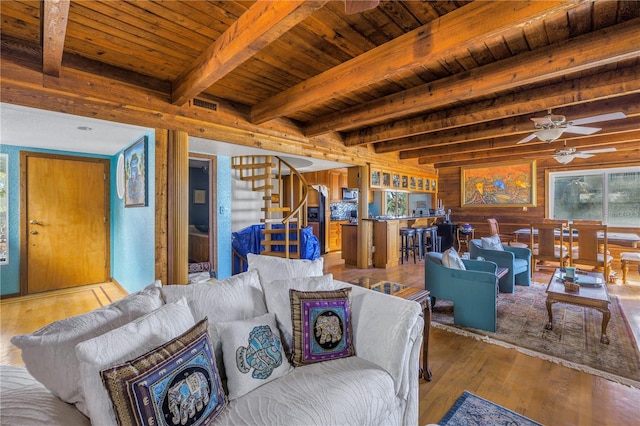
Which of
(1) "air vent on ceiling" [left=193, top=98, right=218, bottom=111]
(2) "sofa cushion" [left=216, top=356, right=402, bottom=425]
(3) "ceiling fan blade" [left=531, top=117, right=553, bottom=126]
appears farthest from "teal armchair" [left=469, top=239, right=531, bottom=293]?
(1) "air vent on ceiling" [left=193, top=98, right=218, bottom=111]

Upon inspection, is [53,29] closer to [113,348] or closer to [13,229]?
[113,348]

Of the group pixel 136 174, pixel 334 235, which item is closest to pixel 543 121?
pixel 136 174

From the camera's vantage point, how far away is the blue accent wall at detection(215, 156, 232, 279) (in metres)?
4.66

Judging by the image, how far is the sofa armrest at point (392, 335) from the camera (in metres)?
1.57

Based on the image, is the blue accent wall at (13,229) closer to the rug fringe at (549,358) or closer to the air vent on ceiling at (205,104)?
the air vent on ceiling at (205,104)

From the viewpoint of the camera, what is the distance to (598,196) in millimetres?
6656

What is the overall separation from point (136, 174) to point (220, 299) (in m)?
2.79

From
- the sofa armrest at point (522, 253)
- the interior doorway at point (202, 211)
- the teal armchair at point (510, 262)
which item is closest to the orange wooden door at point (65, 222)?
the interior doorway at point (202, 211)

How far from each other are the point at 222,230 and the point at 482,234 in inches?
278

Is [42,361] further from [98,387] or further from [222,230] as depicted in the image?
[222,230]

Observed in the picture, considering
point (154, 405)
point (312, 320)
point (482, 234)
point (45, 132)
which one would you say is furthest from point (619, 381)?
point (482, 234)

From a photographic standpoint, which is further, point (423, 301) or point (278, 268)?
point (423, 301)

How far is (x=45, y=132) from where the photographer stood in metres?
3.38

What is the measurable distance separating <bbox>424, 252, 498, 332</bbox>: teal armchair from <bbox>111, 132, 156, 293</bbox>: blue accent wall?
10.4 feet
